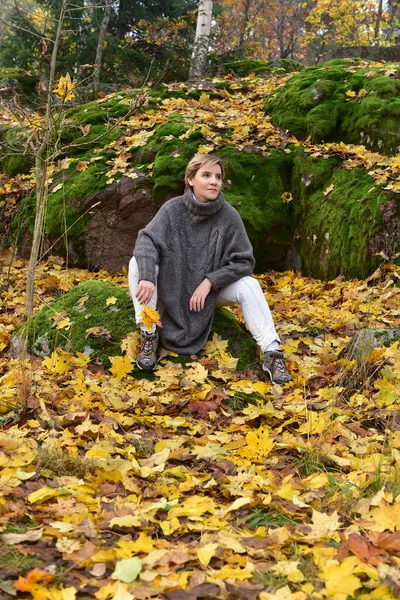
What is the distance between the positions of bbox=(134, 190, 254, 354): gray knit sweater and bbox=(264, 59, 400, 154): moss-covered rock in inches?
117

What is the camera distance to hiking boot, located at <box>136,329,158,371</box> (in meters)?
3.55

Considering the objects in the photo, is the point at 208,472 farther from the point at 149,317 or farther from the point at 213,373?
the point at 149,317

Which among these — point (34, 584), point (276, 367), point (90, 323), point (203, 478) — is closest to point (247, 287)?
point (276, 367)

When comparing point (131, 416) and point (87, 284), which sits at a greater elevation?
point (87, 284)

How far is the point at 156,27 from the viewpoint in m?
11.9

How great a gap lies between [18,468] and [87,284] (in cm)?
229

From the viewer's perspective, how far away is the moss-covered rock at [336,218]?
5062mm

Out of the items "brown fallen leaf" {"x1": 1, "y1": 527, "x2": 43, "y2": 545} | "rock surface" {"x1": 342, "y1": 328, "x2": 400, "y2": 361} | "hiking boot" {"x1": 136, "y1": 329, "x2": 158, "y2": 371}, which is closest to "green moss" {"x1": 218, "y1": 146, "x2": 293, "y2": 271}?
"rock surface" {"x1": 342, "y1": 328, "x2": 400, "y2": 361}

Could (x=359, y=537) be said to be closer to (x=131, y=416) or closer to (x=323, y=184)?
(x=131, y=416)

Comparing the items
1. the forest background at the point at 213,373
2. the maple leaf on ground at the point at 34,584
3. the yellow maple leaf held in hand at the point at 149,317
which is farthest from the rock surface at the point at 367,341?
the maple leaf on ground at the point at 34,584

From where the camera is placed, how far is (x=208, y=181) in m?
3.72

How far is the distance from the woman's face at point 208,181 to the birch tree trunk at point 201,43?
7.06 m

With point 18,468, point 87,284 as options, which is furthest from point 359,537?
point 87,284

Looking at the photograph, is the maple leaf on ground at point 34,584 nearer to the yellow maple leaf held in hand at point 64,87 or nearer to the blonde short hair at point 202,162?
the yellow maple leaf held in hand at point 64,87
